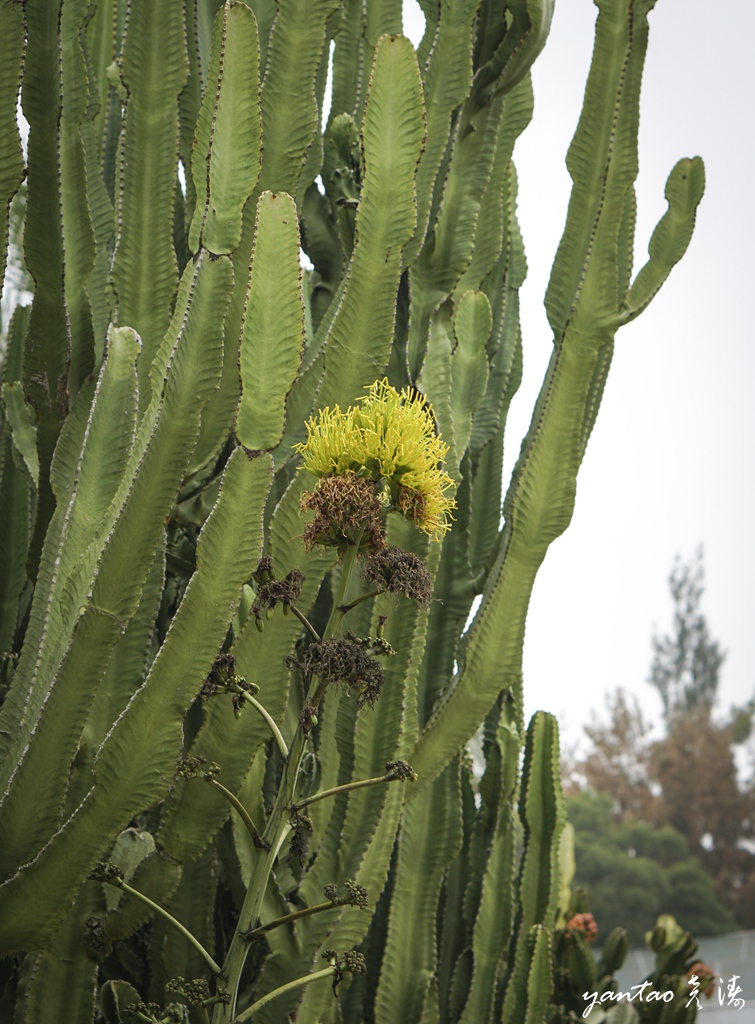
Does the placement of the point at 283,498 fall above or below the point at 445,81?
below

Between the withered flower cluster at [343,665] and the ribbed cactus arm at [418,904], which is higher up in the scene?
the withered flower cluster at [343,665]

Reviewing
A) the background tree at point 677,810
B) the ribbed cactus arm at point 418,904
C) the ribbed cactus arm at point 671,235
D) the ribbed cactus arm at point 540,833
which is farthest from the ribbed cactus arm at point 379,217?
the background tree at point 677,810

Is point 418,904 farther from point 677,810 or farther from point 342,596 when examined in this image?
point 677,810

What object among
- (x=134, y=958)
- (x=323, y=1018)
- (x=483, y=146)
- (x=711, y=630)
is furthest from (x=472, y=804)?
(x=711, y=630)

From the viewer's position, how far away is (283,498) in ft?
5.17

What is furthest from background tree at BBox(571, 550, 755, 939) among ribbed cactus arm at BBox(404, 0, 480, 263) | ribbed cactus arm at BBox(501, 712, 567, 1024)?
ribbed cactus arm at BBox(404, 0, 480, 263)

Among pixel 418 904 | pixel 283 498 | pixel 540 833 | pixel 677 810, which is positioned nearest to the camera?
pixel 283 498

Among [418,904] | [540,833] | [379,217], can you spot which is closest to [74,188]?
[379,217]

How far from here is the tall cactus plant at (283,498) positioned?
4.25 feet

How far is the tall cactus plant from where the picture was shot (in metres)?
1.30

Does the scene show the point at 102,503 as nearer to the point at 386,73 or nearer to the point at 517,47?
the point at 386,73

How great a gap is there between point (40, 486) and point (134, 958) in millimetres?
871

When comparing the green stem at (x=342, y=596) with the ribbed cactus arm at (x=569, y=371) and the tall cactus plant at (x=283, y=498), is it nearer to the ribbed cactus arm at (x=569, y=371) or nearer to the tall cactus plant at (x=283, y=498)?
the tall cactus plant at (x=283, y=498)

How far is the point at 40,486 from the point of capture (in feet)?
5.82
